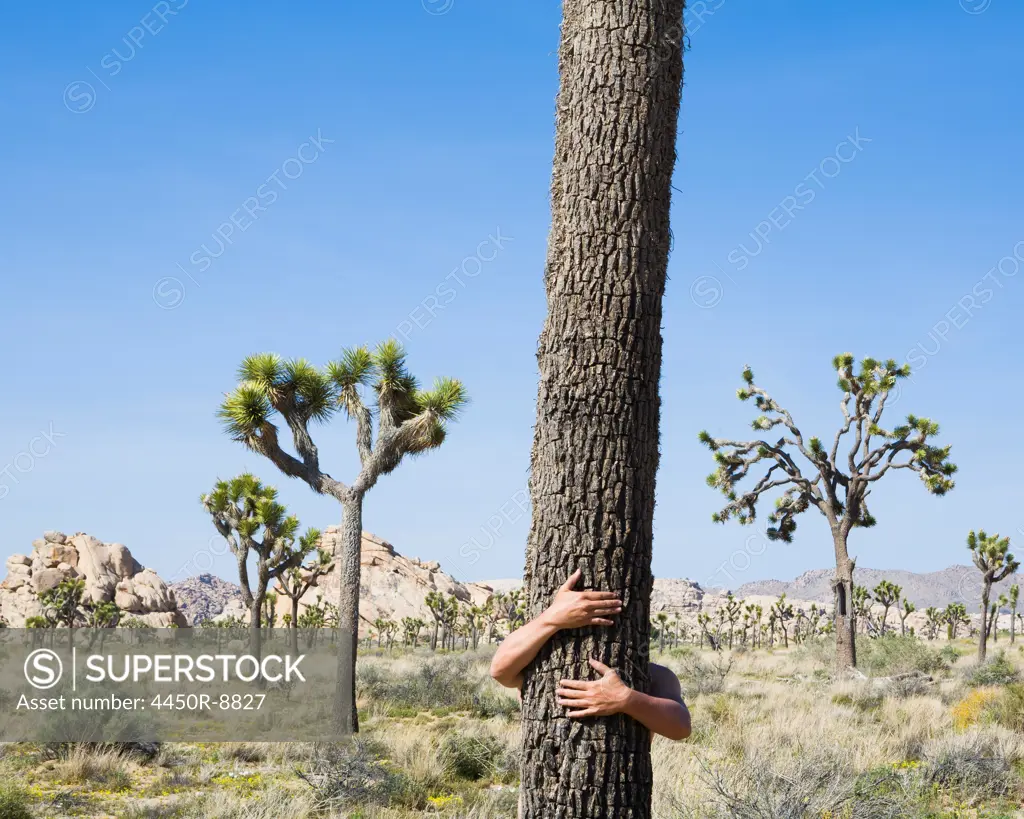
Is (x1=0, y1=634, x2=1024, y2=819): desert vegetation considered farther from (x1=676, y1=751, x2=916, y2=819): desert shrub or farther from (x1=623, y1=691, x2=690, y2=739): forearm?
(x1=623, y1=691, x2=690, y2=739): forearm

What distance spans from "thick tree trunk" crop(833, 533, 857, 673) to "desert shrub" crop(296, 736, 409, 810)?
43.8 ft

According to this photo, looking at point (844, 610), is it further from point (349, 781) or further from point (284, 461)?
point (349, 781)

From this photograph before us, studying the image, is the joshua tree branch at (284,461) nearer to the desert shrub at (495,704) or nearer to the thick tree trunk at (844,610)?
the desert shrub at (495,704)

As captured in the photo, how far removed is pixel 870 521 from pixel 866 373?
139 inches

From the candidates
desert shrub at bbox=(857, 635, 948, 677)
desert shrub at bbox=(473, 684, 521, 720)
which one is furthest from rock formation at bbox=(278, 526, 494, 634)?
desert shrub at bbox=(473, 684, 521, 720)

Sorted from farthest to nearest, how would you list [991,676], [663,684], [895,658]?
1. [895,658]
2. [991,676]
3. [663,684]

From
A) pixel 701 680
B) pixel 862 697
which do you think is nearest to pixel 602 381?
pixel 862 697

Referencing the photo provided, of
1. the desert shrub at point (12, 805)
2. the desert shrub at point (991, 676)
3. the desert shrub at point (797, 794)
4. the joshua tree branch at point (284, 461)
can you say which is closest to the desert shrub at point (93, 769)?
the desert shrub at point (12, 805)

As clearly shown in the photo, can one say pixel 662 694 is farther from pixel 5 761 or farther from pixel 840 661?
pixel 840 661

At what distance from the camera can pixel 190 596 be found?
155000 millimetres

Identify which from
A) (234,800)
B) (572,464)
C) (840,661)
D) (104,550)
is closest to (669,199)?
(572,464)

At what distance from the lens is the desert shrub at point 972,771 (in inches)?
345

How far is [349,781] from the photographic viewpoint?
9422 mm

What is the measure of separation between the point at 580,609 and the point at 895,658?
22.3m
